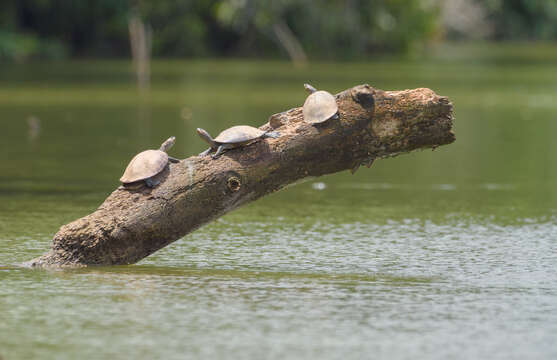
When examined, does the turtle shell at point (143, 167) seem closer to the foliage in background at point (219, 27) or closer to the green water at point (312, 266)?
the green water at point (312, 266)

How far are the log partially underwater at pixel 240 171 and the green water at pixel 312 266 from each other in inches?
6.2

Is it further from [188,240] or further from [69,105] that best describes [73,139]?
[188,240]

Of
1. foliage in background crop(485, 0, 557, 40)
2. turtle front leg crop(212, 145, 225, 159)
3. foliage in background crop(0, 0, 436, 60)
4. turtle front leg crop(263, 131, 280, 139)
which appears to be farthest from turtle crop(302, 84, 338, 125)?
foliage in background crop(485, 0, 557, 40)

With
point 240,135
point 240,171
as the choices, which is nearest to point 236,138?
point 240,135

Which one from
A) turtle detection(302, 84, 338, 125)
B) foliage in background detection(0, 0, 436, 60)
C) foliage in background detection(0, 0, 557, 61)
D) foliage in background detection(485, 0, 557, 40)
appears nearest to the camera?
turtle detection(302, 84, 338, 125)

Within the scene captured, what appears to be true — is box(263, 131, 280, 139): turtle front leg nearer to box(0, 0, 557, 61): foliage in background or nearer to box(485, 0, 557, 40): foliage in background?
box(0, 0, 557, 61): foliage in background

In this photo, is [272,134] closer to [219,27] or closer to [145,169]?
[145,169]

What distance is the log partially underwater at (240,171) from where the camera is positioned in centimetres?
512

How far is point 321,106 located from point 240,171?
0.47m

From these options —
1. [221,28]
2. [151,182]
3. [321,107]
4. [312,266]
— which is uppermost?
[221,28]

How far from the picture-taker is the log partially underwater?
5.12m

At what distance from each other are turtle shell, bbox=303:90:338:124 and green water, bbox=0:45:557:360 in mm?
721

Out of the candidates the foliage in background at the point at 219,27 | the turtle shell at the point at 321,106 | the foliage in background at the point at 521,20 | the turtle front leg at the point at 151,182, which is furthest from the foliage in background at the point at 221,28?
the turtle shell at the point at 321,106

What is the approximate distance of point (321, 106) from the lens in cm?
509
